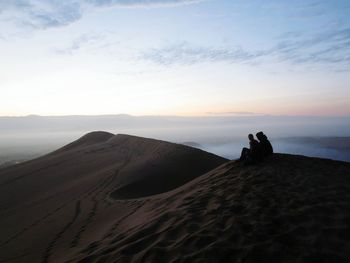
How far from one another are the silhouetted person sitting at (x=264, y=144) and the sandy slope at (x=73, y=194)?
5202mm

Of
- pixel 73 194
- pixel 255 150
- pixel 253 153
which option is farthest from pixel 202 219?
pixel 73 194

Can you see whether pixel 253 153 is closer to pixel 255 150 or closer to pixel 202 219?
pixel 255 150

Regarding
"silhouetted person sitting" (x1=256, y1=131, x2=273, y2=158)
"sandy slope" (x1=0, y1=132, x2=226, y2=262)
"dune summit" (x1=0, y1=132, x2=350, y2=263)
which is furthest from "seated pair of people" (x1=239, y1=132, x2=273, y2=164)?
"sandy slope" (x1=0, y1=132, x2=226, y2=262)

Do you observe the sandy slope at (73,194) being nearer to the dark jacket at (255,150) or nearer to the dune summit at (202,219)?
the dune summit at (202,219)

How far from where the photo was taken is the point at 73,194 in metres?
15.2

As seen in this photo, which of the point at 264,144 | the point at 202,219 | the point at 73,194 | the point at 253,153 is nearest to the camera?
the point at 202,219

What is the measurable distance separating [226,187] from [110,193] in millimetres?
6750

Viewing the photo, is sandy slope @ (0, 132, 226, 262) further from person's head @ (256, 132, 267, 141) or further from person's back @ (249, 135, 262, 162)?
person's head @ (256, 132, 267, 141)

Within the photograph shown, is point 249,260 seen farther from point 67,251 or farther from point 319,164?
Result: point 319,164

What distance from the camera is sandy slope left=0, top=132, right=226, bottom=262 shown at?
8.59 meters

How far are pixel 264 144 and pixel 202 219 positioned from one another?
623 cm

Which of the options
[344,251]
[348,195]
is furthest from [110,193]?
[344,251]

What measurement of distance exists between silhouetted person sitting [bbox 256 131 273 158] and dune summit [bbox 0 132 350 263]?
0.39 meters

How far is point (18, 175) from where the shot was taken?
24047mm
